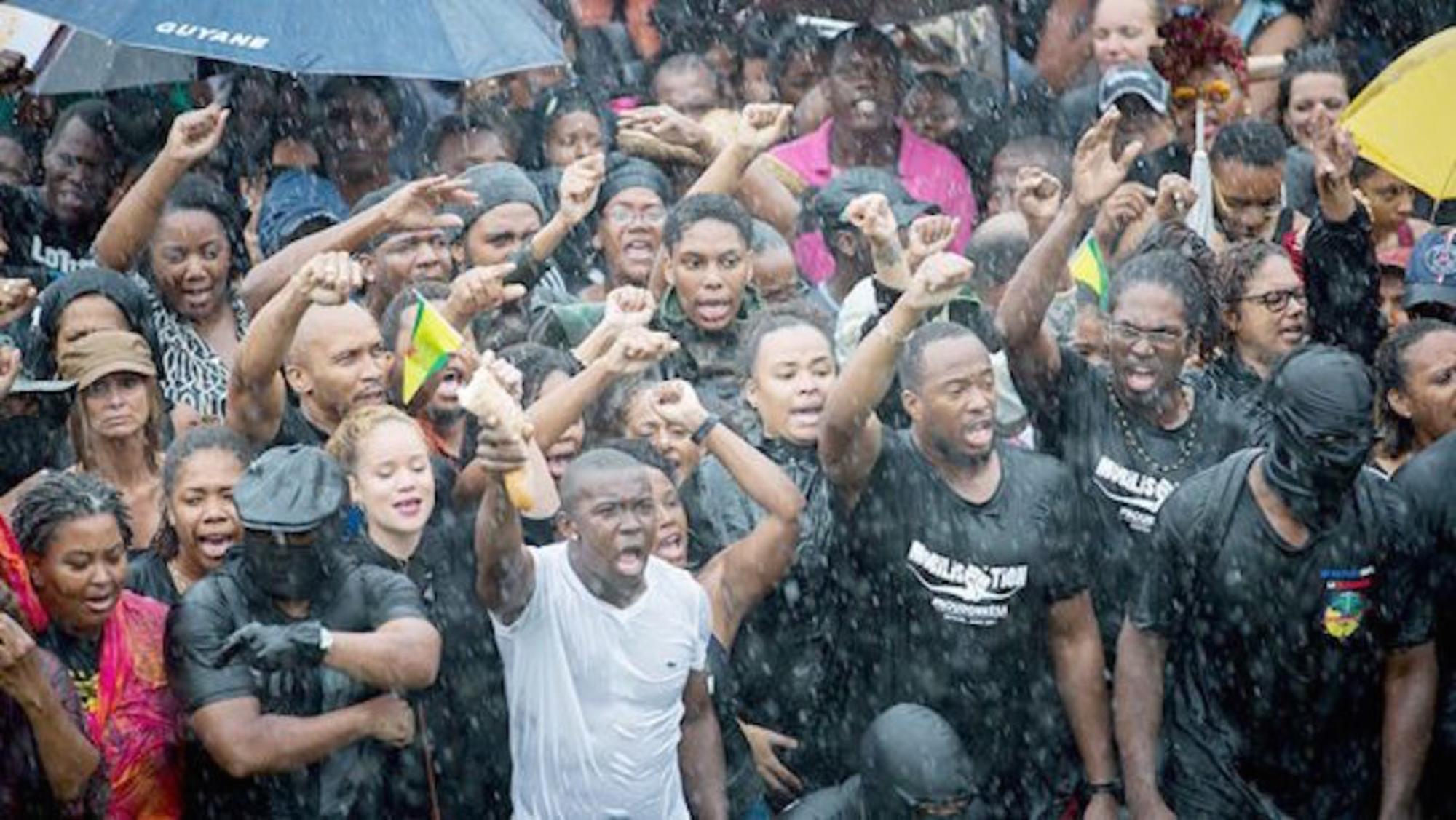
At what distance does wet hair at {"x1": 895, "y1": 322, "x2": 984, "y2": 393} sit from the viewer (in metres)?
9.13

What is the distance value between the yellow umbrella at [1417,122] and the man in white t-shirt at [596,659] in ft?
11.7

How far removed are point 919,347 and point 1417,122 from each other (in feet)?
9.00

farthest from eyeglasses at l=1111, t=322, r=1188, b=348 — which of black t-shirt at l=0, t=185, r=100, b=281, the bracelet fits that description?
black t-shirt at l=0, t=185, r=100, b=281

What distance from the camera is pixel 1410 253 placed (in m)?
11.3

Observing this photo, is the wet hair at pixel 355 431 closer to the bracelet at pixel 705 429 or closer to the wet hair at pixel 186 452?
the wet hair at pixel 186 452

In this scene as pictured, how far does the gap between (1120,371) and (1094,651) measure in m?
0.93

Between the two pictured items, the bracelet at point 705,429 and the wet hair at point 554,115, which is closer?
the bracelet at point 705,429

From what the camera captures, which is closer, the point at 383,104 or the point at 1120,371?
the point at 1120,371

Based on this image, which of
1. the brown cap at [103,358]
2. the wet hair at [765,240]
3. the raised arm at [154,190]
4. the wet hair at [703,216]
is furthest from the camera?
the wet hair at [765,240]

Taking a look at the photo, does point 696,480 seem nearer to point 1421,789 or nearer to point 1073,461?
point 1073,461

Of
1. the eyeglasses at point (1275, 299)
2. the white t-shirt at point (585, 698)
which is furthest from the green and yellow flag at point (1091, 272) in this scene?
the white t-shirt at point (585, 698)

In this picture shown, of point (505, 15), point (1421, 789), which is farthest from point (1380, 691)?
point (505, 15)

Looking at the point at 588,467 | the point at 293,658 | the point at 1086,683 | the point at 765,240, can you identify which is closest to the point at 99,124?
the point at 765,240

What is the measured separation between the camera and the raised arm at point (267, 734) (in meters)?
8.02
